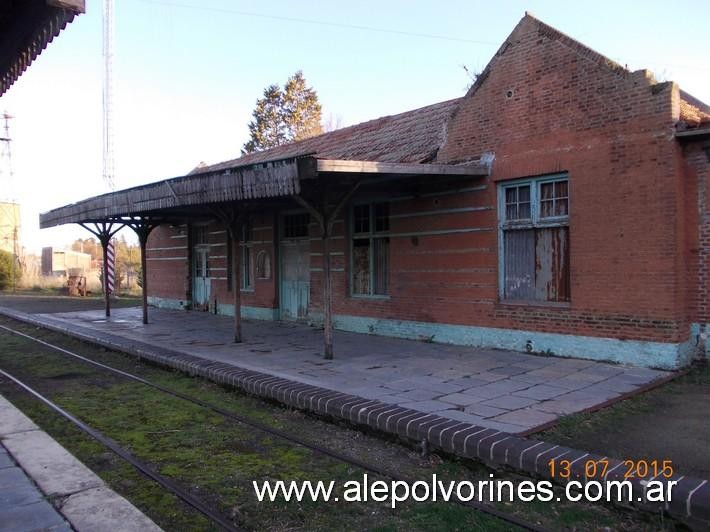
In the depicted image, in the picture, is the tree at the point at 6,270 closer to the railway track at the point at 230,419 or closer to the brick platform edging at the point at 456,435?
the railway track at the point at 230,419

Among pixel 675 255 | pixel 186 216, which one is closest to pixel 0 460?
pixel 675 255

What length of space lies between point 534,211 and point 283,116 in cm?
3503

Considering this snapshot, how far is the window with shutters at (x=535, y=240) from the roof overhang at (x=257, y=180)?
0.84 metres

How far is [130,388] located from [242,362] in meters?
1.74

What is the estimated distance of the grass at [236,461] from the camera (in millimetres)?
3852

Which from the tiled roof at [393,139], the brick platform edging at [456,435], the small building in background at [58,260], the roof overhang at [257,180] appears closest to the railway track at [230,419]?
the brick platform edging at [456,435]

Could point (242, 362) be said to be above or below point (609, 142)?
below

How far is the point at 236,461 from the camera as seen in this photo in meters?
4.99

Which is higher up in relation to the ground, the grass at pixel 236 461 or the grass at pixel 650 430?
the grass at pixel 650 430

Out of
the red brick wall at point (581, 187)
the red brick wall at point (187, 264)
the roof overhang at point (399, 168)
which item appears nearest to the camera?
the roof overhang at point (399, 168)

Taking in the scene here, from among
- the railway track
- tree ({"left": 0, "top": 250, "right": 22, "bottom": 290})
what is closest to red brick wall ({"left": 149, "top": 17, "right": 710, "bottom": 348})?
the railway track

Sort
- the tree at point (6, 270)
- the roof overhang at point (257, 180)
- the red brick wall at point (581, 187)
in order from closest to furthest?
the roof overhang at point (257, 180)
the red brick wall at point (581, 187)
the tree at point (6, 270)

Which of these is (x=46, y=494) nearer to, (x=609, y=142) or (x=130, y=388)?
(x=130, y=388)

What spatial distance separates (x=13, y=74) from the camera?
190 inches
